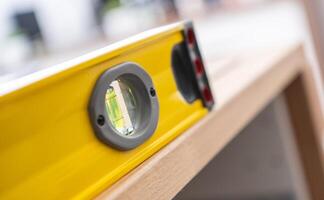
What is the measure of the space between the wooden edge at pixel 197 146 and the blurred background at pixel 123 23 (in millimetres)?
460

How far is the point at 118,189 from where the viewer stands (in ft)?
0.93

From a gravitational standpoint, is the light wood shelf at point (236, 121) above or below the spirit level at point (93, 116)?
below

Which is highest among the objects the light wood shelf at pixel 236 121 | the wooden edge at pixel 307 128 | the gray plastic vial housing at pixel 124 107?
the gray plastic vial housing at pixel 124 107

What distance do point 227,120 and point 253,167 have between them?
1.05ft

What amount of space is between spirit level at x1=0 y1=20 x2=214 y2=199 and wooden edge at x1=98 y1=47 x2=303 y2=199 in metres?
0.01

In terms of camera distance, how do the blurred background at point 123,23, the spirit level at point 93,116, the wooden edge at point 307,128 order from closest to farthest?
the spirit level at point 93,116 → the wooden edge at point 307,128 → the blurred background at point 123,23

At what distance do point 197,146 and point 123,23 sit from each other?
123 centimetres

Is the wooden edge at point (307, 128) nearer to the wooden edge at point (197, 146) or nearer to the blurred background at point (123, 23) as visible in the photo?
the wooden edge at point (197, 146)

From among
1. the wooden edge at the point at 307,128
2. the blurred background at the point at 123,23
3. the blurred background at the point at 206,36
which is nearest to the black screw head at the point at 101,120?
the blurred background at the point at 206,36

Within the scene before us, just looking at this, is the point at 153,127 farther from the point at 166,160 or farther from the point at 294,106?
the point at 294,106

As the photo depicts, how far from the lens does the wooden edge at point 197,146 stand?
30cm

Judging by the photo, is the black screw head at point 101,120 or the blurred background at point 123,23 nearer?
the black screw head at point 101,120

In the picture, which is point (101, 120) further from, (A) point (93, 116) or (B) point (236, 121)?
(B) point (236, 121)

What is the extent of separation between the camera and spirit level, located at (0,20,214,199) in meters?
0.24
